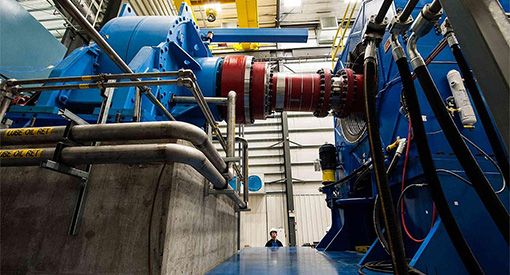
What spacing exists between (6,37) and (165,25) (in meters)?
2.54

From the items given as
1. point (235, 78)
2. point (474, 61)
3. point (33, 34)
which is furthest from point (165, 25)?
point (33, 34)

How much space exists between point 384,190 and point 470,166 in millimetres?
296

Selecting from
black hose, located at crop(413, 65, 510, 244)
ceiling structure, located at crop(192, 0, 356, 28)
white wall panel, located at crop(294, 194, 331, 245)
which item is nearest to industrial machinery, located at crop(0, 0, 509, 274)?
black hose, located at crop(413, 65, 510, 244)

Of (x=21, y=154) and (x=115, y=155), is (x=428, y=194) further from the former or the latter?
(x=21, y=154)

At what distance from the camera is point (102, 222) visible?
1.09 m

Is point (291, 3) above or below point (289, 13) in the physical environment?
below

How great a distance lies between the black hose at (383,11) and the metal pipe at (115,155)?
98 centimetres

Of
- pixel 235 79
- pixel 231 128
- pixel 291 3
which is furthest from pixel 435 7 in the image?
pixel 291 3

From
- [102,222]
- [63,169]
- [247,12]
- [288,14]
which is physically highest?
[288,14]

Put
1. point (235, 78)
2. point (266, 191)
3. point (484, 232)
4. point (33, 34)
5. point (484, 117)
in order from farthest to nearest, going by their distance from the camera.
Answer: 1. point (266, 191)
2. point (33, 34)
3. point (235, 78)
4. point (484, 232)
5. point (484, 117)

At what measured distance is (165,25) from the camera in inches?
82.7

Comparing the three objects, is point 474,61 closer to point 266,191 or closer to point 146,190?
point 146,190

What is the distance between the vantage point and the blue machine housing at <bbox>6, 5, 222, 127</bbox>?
1.54 m

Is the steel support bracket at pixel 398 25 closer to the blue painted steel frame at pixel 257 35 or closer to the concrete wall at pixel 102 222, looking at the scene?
the concrete wall at pixel 102 222
